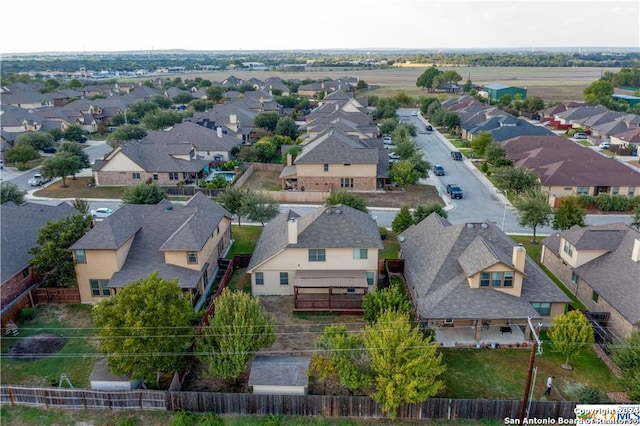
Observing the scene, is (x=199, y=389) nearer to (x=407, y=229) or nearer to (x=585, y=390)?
(x=585, y=390)

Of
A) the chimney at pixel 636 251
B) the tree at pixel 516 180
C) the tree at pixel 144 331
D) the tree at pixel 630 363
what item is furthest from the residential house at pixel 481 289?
the tree at pixel 516 180

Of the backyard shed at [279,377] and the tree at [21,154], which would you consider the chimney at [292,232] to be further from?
the tree at [21,154]

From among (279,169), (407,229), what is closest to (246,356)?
(407,229)

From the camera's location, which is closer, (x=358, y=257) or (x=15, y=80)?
(x=358, y=257)

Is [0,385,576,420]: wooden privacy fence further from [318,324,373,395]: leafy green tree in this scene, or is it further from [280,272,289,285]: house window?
[280,272,289,285]: house window

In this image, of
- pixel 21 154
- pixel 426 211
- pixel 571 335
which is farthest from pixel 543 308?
pixel 21 154

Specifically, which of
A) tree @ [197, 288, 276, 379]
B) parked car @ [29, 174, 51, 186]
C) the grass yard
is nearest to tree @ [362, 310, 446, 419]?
tree @ [197, 288, 276, 379]

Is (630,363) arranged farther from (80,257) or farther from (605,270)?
(80,257)
